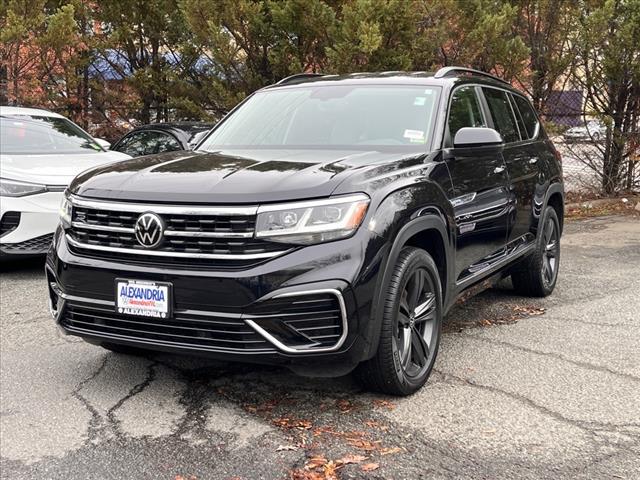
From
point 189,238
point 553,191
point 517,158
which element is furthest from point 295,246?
point 553,191

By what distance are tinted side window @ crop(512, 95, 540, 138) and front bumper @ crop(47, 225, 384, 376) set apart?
10.5 ft

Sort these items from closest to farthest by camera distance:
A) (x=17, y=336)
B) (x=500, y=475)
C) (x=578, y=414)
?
1. (x=500, y=475)
2. (x=578, y=414)
3. (x=17, y=336)

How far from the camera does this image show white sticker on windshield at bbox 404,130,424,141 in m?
4.32

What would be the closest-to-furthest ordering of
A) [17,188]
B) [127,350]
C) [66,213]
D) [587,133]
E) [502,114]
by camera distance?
1. [66,213]
2. [127,350]
3. [502,114]
4. [17,188]
5. [587,133]

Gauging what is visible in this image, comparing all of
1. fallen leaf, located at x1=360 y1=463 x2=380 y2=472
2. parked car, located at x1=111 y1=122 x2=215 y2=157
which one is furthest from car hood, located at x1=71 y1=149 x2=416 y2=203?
parked car, located at x1=111 y1=122 x2=215 y2=157

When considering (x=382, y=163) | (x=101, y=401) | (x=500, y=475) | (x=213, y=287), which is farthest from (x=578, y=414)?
(x=101, y=401)

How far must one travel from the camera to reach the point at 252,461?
311 cm

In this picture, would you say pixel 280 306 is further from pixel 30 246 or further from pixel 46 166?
pixel 46 166

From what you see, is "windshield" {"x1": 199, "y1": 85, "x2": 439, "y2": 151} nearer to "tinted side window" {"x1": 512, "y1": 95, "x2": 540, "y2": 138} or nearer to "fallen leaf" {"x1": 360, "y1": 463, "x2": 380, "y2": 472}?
"tinted side window" {"x1": 512, "y1": 95, "x2": 540, "y2": 138}

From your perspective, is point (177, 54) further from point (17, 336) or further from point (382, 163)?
point (382, 163)

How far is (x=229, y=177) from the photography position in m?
3.51

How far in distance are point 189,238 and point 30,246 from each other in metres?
3.77

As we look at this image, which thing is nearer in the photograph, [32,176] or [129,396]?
[129,396]

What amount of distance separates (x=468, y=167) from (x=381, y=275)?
1.42 metres
